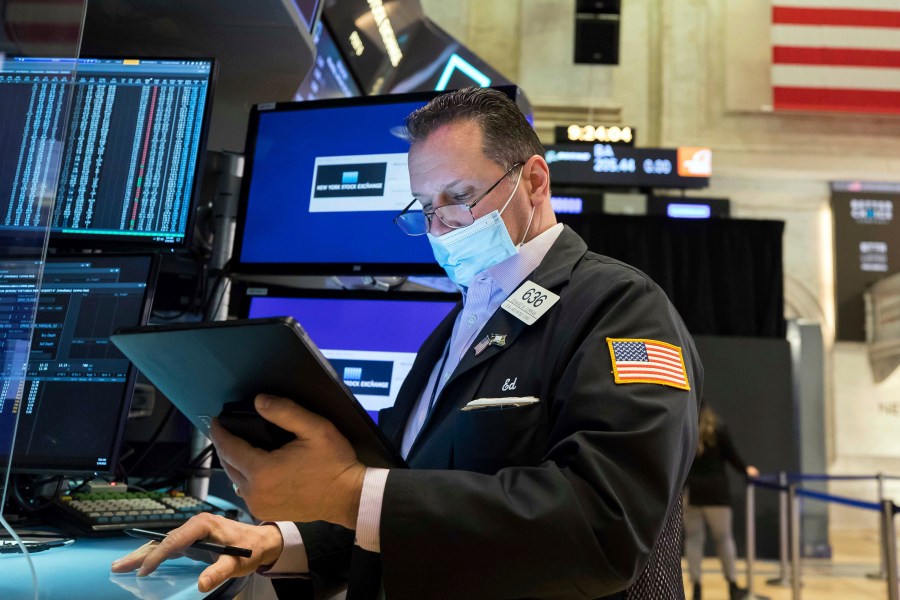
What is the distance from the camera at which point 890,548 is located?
3738 mm

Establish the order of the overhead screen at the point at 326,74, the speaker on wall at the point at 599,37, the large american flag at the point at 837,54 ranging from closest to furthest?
the overhead screen at the point at 326,74 < the speaker on wall at the point at 599,37 < the large american flag at the point at 837,54

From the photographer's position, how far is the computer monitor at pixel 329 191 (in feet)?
6.51

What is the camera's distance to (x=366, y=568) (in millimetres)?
1269

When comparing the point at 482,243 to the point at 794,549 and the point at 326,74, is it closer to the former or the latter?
the point at 326,74

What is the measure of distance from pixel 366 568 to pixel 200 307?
116 cm

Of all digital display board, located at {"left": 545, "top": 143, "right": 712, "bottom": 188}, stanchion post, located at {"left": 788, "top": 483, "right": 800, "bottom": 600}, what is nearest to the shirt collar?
stanchion post, located at {"left": 788, "top": 483, "right": 800, "bottom": 600}

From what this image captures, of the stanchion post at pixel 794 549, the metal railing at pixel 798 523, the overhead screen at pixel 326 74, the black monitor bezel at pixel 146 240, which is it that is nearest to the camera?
the black monitor bezel at pixel 146 240

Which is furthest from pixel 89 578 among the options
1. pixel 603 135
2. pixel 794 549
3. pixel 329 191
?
pixel 603 135

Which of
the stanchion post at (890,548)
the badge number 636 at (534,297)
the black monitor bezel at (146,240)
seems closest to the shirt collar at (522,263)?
the badge number 636 at (534,297)

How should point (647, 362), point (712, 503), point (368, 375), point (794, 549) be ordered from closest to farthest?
point (647, 362) < point (368, 375) < point (794, 549) < point (712, 503)

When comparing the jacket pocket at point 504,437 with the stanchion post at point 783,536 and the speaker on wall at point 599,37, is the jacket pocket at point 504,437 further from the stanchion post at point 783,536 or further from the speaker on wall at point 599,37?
the speaker on wall at point 599,37

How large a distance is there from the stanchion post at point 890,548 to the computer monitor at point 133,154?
3340 mm

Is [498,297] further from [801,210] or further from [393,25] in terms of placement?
[801,210]

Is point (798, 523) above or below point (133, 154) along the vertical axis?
below
